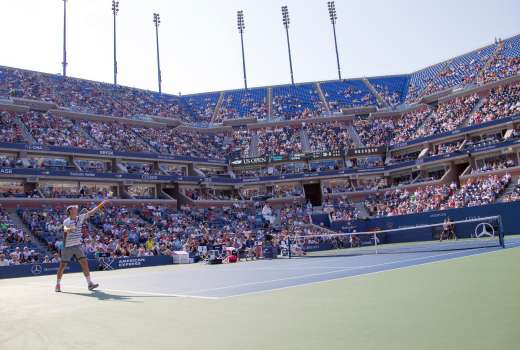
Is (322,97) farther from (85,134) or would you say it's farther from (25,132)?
(25,132)

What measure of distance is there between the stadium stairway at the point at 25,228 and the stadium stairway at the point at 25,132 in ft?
29.6

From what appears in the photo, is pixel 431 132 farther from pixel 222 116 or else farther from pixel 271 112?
pixel 222 116

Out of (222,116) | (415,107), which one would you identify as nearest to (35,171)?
(222,116)

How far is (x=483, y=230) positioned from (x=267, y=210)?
2414 cm

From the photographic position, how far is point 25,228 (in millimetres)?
35156

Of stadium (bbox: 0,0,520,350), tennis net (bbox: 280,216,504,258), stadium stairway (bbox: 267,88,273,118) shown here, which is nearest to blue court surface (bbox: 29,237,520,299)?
stadium (bbox: 0,0,520,350)

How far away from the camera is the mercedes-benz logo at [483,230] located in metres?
33.0

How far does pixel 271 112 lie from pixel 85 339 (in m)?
63.9

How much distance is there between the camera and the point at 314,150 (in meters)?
60.3

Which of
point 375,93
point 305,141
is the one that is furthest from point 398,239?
point 375,93

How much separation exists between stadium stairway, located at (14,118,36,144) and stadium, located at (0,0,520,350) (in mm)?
197

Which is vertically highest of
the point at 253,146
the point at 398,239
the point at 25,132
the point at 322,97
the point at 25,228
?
the point at 322,97

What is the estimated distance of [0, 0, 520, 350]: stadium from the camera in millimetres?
5762

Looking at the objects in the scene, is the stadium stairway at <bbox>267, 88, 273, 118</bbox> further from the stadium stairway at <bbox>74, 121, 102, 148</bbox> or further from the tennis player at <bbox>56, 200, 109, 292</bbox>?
the tennis player at <bbox>56, 200, 109, 292</bbox>
